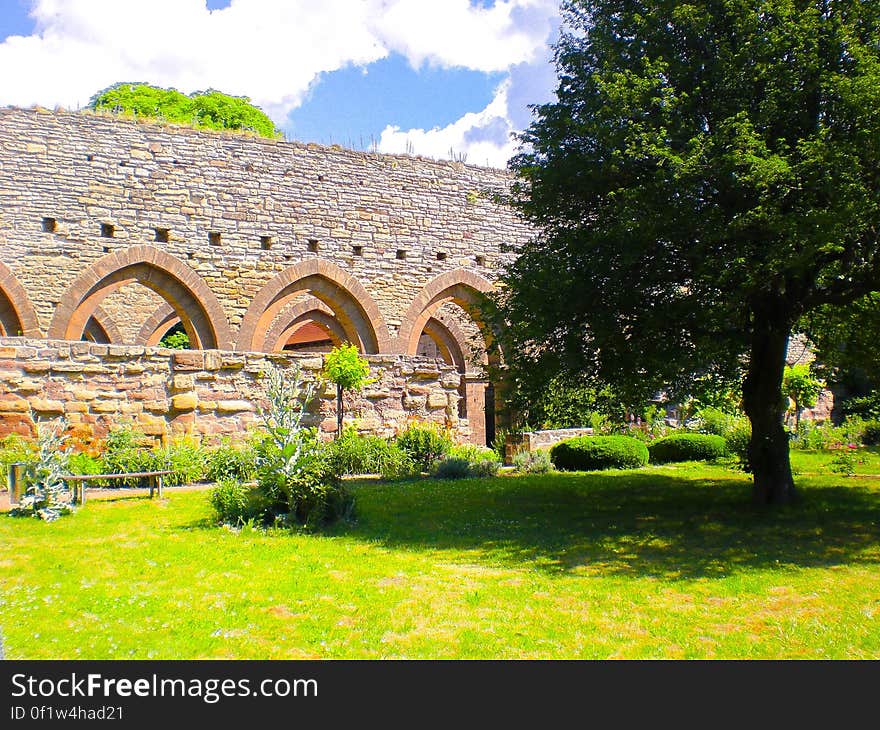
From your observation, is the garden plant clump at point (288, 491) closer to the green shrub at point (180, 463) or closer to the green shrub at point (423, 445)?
the green shrub at point (180, 463)

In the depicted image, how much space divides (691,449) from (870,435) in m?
5.21

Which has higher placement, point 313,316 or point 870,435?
point 313,316

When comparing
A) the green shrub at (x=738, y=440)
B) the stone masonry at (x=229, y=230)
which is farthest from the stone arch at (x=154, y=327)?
the green shrub at (x=738, y=440)

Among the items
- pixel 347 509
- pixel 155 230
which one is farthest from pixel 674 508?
pixel 155 230

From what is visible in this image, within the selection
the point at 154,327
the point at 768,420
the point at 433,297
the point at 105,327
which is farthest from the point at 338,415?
the point at 105,327

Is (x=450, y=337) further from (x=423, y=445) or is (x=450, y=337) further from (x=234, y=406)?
(x=234, y=406)

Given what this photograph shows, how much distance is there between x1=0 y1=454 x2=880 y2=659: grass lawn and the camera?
398 centimetres

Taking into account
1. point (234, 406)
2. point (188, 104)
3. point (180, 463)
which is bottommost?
point (180, 463)

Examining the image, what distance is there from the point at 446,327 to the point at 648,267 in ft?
47.9

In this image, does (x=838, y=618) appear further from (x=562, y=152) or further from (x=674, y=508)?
(x=562, y=152)

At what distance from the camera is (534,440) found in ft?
47.4

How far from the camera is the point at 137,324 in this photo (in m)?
20.4
